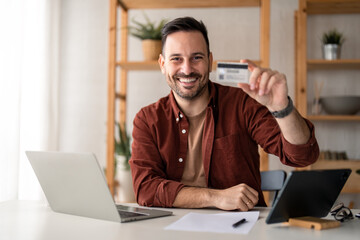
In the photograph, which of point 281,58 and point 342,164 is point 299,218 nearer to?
point 342,164

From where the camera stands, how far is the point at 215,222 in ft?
3.60

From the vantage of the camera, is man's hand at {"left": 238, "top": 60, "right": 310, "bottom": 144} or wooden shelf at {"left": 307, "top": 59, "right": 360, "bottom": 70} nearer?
man's hand at {"left": 238, "top": 60, "right": 310, "bottom": 144}

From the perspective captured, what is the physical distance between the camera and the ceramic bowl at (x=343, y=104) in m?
2.73

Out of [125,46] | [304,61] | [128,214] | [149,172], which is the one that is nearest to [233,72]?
[128,214]

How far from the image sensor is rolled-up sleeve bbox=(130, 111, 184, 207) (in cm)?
146

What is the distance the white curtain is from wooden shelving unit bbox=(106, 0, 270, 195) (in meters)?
0.47

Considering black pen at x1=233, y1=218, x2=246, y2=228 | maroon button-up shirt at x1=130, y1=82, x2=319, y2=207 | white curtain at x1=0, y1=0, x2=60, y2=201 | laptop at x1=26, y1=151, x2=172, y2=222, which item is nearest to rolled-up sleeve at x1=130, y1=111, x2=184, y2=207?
maroon button-up shirt at x1=130, y1=82, x2=319, y2=207

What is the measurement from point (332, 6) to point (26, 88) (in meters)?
2.17

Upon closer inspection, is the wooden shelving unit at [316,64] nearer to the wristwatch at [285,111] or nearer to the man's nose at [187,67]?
the man's nose at [187,67]

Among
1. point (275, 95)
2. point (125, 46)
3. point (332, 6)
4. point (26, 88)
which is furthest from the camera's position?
point (125, 46)

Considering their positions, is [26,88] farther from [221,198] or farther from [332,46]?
[332,46]

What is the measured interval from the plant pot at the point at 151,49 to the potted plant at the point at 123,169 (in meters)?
0.54

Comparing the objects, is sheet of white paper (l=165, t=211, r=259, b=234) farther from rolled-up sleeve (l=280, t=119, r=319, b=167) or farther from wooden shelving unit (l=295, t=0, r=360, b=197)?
wooden shelving unit (l=295, t=0, r=360, b=197)

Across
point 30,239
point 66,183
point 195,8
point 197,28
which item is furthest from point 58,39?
point 30,239
